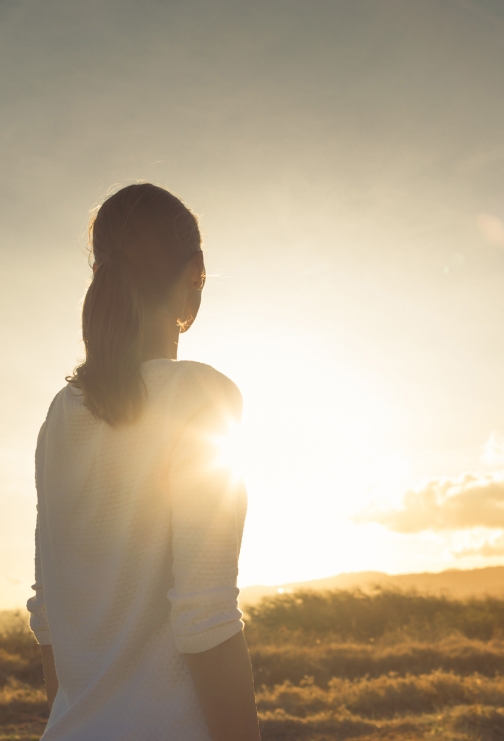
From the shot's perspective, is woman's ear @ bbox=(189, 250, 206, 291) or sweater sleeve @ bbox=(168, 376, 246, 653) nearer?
sweater sleeve @ bbox=(168, 376, 246, 653)

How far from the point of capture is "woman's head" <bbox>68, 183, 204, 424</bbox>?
1.28 meters

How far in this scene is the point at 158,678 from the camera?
120cm

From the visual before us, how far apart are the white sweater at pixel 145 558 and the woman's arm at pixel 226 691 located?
0.03 m

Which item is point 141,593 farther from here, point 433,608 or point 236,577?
point 433,608

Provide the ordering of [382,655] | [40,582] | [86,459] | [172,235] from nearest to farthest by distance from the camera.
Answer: [86,459] → [172,235] → [40,582] → [382,655]

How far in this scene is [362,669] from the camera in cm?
1530

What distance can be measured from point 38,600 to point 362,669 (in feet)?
51.4

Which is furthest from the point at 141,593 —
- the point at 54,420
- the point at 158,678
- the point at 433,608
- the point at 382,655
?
the point at 433,608

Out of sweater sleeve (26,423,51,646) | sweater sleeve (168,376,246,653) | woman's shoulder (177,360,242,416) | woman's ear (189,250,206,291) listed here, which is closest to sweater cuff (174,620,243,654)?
sweater sleeve (168,376,246,653)

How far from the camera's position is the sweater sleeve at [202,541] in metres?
1.15

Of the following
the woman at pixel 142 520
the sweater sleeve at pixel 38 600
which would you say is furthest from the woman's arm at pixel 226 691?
the sweater sleeve at pixel 38 600

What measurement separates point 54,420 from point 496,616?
2377 centimetres

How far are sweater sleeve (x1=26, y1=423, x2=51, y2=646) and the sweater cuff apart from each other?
1.90ft

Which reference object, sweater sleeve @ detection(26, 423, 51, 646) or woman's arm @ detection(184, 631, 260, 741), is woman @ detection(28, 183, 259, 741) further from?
sweater sleeve @ detection(26, 423, 51, 646)
